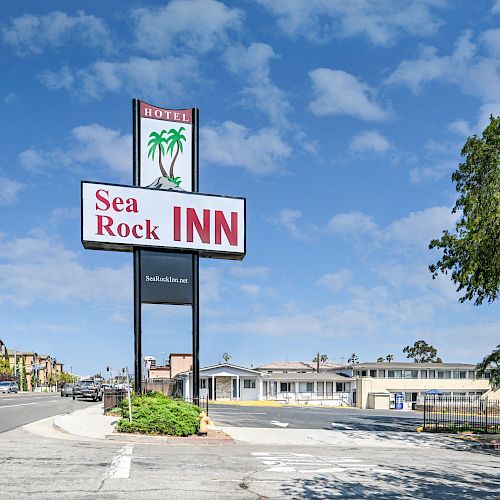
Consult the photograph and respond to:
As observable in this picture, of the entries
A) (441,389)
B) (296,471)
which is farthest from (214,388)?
(296,471)

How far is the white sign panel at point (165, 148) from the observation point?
27.1 meters

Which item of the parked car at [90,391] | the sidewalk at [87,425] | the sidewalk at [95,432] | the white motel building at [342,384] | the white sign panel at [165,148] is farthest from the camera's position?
the white motel building at [342,384]

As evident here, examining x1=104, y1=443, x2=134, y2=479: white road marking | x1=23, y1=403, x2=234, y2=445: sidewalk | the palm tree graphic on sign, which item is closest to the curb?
x1=23, y1=403, x2=234, y2=445: sidewalk

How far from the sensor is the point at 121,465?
1452cm

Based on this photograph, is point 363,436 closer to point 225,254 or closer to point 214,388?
point 225,254

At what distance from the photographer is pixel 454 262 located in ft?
94.5

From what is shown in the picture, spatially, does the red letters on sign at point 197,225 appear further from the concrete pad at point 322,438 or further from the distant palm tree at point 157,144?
the concrete pad at point 322,438

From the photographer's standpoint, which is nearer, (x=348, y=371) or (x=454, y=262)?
(x=454, y=262)

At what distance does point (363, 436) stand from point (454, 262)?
341 inches

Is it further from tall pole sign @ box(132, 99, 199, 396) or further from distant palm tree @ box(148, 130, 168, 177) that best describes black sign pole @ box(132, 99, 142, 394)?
distant palm tree @ box(148, 130, 168, 177)

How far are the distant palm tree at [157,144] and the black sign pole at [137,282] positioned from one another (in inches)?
19.6

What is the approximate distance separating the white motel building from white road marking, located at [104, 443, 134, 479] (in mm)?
49784

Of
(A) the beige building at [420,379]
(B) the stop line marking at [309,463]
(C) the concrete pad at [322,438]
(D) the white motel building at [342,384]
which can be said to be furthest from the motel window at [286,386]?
(B) the stop line marking at [309,463]

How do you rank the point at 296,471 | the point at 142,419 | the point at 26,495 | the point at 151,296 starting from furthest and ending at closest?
the point at 151,296 < the point at 142,419 < the point at 296,471 < the point at 26,495
